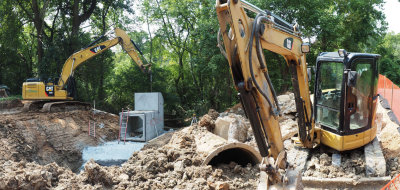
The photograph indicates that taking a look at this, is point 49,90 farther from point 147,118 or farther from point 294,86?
point 294,86

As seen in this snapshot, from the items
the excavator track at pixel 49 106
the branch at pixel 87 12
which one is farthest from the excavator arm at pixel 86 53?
the branch at pixel 87 12

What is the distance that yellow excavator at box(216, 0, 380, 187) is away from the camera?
3.76 metres

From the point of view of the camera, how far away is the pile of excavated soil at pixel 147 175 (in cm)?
573

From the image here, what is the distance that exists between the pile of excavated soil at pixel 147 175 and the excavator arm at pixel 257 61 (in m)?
1.90

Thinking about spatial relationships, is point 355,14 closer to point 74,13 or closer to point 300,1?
point 300,1

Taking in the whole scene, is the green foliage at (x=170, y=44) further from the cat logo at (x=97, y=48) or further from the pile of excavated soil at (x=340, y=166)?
the pile of excavated soil at (x=340, y=166)

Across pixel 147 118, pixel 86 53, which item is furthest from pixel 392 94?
pixel 86 53

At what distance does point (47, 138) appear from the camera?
1170cm

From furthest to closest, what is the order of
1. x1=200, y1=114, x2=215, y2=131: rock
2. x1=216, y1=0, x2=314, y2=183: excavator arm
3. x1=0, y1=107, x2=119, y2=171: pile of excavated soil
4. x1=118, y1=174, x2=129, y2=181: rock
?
1. x1=0, y1=107, x2=119, y2=171: pile of excavated soil
2. x1=200, y1=114, x2=215, y2=131: rock
3. x1=118, y1=174, x2=129, y2=181: rock
4. x1=216, y1=0, x2=314, y2=183: excavator arm

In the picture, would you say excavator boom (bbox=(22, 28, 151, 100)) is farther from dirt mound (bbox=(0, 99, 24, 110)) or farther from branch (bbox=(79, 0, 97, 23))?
branch (bbox=(79, 0, 97, 23))

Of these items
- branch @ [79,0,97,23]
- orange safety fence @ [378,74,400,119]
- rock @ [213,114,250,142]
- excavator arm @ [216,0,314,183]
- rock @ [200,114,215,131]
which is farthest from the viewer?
branch @ [79,0,97,23]

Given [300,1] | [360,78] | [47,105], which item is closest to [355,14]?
[300,1]

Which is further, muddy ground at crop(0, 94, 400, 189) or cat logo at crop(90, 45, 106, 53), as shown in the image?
cat logo at crop(90, 45, 106, 53)

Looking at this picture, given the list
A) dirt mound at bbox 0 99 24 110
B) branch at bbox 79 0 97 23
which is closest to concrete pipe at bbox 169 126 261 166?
dirt mound at bbox 0 99 24 110
